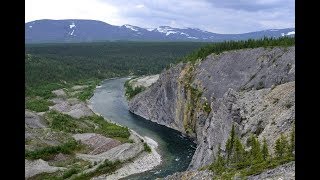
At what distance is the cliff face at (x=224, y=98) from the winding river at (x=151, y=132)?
238cm

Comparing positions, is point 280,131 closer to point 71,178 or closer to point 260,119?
point 260,119

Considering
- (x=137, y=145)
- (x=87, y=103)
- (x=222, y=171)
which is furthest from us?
(x=87, y=103)

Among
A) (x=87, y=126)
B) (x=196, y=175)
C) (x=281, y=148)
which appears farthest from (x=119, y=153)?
(x=281, y=148)

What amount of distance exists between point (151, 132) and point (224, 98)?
24.0m

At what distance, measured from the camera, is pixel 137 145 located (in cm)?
6675

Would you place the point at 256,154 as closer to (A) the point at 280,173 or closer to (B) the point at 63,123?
(A) the point at 280,173

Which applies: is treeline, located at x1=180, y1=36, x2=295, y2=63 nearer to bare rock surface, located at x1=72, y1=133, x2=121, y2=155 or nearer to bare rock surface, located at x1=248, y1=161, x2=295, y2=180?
bare rock surface, located at x1=72, y1=133, x2=121, y2=155

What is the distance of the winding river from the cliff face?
7.82 ft

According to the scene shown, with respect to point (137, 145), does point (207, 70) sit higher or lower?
higher

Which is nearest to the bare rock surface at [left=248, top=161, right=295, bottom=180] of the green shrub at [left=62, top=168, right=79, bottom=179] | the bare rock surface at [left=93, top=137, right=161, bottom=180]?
the bare rock surface at [left=93, top=137, right=161, bottom=180]

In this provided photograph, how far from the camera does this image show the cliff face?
1911 inches

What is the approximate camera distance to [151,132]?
81500 millimetres
